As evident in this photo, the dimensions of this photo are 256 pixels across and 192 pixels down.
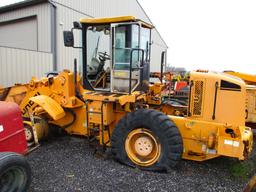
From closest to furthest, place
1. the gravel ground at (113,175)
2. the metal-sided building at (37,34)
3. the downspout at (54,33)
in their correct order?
the gravel ground at (113,175), the metal-sided building at (37,34), the downspout at (54,33)

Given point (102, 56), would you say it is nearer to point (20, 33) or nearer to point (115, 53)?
point (115, 53)

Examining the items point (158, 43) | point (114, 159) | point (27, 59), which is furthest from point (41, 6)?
point (158, 43)

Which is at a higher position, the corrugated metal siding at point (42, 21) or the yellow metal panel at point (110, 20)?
the corrugated metal siding at point (42, 21)

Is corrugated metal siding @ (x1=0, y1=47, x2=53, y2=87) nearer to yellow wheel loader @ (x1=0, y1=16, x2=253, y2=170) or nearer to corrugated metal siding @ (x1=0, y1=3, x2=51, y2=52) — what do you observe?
corrugated metal siding @ (x1=0, y1=3, x2=51, y2=52)

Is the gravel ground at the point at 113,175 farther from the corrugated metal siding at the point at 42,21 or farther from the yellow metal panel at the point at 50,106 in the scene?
the corrugated metal siding at the point at 42,21

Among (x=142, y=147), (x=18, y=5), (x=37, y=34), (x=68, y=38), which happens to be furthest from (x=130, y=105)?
(x=18, y=5)

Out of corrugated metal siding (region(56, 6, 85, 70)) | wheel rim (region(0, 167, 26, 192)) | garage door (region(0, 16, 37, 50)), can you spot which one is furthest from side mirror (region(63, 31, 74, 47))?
garage door (region(0, 16, 37, 50))

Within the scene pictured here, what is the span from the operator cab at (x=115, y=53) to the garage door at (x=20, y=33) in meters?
6.50

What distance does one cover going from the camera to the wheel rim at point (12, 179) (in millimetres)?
3071

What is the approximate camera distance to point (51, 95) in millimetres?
5605

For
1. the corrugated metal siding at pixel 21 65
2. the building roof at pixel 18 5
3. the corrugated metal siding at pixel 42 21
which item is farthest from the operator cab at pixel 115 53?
the building roof at pixel 18 5

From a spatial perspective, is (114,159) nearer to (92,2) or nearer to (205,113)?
(205,113)

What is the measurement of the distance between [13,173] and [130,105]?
2522 millimetres

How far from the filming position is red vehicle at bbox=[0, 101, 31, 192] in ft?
9.85
